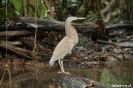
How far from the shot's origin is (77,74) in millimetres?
6531

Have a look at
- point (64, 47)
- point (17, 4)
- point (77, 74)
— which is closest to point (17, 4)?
point (17, 4)

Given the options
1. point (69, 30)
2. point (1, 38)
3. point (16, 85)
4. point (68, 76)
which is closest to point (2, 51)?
point (1, 38)

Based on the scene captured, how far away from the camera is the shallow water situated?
5695 millimetres

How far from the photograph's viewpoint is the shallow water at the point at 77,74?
224 inches

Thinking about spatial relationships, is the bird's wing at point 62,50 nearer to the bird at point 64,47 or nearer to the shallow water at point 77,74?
the bird at point 64,47

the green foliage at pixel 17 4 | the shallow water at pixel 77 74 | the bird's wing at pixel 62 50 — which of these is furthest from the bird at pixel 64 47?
the green foliage at pixel 17 4

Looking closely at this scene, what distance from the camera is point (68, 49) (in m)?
5.04

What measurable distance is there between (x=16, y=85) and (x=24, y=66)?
2094 millimetres

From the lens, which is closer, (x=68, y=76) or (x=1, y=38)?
(x=68, y=76)

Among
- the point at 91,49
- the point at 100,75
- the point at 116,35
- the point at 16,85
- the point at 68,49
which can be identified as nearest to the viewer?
the point at 68,49

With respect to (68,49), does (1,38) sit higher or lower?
lower

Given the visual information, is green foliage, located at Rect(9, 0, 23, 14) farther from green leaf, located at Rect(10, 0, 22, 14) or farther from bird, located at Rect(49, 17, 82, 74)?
bird, located at Rect(49, 17, 82, 74)

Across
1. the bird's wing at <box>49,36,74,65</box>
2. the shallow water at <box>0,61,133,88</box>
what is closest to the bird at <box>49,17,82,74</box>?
the bird's wing at <box>49,36,74,65</box>

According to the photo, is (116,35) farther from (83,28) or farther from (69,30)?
(69,30)
